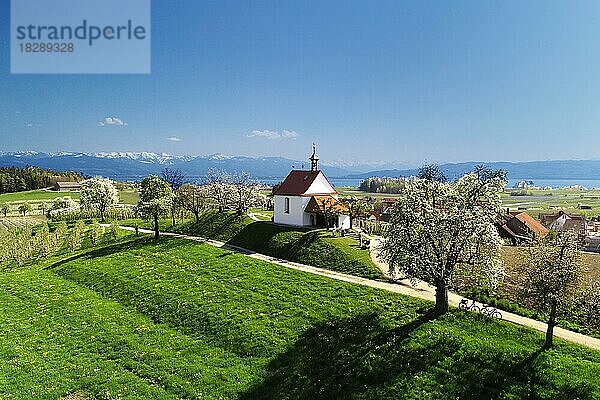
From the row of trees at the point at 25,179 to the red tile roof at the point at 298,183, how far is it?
383 ft

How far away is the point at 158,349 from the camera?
24.3 m

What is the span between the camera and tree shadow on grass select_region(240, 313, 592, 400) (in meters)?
17.8

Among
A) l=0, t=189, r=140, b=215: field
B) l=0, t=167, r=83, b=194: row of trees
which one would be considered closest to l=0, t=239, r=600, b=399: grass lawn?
l=0, t=189, r=140, b=215: field

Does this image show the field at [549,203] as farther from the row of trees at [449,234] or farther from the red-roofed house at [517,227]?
the row of trees at [449,234]

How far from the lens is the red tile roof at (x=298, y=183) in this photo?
50281 millimetres

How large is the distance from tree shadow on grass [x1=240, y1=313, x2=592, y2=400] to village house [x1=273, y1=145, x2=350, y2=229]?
2443 centimetres

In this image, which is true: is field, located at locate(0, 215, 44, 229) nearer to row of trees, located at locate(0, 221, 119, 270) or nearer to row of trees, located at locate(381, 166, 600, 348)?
row of trees, located at locate(0, 221, 119, 270)

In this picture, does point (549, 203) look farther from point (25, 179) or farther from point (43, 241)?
point (25, 179)

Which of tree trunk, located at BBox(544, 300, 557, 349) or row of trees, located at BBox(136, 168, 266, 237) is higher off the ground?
row of trees, located at BBox(136, 168, 266, 237)

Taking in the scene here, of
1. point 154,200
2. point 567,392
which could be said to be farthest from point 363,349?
point 154,200

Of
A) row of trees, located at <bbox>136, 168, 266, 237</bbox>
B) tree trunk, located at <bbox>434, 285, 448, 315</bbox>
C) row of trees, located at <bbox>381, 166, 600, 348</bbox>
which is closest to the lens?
row of trees, located at <bbox>381, 166, 600, 348</bbox>

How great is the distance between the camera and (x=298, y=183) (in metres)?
51.5

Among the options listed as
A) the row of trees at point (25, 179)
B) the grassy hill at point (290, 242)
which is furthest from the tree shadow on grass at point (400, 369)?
the row of trees at point (25, 179)

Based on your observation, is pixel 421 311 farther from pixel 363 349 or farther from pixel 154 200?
pixel 154 200
